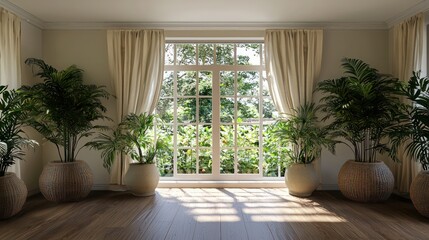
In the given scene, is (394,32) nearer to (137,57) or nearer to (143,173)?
(137,57)

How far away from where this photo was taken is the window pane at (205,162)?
4953mm

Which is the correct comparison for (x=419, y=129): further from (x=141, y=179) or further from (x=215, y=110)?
(x=141, y=179)

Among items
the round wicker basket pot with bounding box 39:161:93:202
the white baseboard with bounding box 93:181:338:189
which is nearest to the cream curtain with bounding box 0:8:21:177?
the round wicker basket pot with bounding box 39:161:93:202

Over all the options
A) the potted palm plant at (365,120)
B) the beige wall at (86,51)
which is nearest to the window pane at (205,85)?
the beige wall at (86,51)

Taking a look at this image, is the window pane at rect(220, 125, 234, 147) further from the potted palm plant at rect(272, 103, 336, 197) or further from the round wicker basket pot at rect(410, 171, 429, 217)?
the round wicker basket pot at rect(410, 171, 429, 217)

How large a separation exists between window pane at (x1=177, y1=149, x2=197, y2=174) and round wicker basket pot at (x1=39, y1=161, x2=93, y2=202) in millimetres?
1504

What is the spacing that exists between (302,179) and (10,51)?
4306mm

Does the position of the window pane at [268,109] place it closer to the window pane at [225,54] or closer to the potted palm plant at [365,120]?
the window pane at [225,54]

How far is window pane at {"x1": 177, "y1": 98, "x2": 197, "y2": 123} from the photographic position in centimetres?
496

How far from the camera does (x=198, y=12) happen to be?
4211 mm

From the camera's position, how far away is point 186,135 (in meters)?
4.97

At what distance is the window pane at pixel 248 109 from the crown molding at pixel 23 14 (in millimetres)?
3376

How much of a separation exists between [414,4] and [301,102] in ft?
6.39

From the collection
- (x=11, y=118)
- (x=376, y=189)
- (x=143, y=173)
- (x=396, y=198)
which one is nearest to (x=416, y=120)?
(x=376, y=189)
